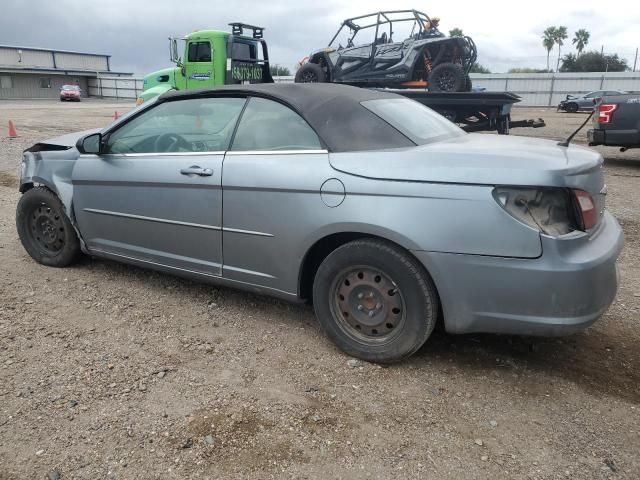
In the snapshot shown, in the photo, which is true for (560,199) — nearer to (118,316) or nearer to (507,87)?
(118,316)

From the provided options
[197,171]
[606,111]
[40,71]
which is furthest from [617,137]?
[40,71]

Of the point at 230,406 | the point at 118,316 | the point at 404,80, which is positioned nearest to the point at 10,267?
the point at 118,316

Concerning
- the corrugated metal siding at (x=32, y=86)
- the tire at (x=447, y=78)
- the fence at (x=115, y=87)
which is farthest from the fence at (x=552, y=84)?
the corrugated metal siding at (x=32, y=86)

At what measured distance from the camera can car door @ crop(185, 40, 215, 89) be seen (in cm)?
1357

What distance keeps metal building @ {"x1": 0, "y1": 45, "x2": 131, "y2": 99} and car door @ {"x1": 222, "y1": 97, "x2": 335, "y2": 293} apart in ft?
191

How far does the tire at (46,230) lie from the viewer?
4.33m

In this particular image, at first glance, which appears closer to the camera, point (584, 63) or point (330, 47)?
point (330, 47)

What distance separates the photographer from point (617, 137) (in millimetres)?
9758

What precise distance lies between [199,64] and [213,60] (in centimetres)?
45

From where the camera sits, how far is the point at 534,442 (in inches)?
93.5

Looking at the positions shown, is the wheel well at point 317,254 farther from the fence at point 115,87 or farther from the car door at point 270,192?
the fence at point 115,87

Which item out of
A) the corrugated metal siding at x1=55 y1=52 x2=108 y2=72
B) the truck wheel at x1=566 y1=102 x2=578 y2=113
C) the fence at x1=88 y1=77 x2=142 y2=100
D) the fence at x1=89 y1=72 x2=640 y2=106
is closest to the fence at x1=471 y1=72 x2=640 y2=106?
the fence at x1=89 y1=72 x2=640 y2=106

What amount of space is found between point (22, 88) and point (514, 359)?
61759mm

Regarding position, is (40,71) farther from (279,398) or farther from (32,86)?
(279,398)
